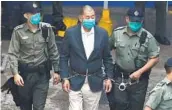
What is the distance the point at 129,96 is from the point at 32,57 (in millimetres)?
1311

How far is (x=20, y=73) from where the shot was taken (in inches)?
247

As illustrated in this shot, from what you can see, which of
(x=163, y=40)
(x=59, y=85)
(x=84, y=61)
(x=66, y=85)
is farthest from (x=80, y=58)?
(x=163, y=40)

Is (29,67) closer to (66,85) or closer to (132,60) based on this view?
(66,85)

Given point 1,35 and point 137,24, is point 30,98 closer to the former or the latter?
point 137,24

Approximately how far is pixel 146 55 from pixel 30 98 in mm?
1581

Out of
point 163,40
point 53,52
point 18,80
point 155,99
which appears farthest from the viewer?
point 163,40

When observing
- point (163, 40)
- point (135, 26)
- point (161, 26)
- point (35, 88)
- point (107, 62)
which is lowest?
point (163, 40)

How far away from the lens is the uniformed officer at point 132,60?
19.8 ft

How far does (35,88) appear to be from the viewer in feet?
20.5

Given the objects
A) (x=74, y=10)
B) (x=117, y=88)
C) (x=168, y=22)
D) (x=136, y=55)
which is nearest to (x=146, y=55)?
(x=136, y=55)

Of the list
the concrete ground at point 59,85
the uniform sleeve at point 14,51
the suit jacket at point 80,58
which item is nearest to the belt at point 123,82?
the suit jacket at point 80,58

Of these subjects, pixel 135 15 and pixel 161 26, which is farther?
pixel 161 26

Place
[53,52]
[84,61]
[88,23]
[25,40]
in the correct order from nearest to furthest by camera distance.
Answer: [88,23]
[84,61]
[25,40]
[53,52]

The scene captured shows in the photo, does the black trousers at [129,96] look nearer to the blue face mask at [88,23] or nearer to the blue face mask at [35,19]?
the blue face mask at [88,23]
